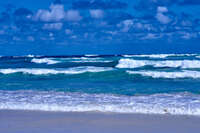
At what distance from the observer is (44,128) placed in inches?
262

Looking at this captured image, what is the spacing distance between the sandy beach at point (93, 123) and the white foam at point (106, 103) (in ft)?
1.66

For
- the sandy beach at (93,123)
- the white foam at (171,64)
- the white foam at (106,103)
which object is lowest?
the sandy beach at (93,123)

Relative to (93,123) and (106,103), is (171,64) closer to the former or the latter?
(106,103)

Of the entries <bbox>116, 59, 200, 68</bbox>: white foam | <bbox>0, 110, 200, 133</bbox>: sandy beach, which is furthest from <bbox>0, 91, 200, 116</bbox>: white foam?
<bbox>116, 59, 200, 68</bbox>: white foam

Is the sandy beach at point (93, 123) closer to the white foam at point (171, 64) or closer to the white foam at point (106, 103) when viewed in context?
the white foam at point (106, 103)

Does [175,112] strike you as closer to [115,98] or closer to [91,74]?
[115,98]

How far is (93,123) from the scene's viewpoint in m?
7.01

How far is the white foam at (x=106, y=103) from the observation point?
8312 mm

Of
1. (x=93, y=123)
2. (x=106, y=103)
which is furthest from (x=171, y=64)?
(x=93, y=123)

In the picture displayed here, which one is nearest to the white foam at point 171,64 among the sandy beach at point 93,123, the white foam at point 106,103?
the white foam at point 106,103

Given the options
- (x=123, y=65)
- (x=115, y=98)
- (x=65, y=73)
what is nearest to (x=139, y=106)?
(x=115, y=98)

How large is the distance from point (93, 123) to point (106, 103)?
Result: 7.85ft

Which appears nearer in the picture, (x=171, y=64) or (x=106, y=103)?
(x=106, y=103)

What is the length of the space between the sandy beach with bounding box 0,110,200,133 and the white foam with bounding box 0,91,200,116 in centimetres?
51
